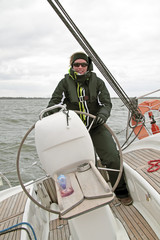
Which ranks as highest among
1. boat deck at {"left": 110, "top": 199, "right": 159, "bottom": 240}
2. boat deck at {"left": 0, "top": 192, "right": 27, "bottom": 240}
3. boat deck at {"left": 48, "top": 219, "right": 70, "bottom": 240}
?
boat deck at {"left": 0, "top": 192, "right": 27, "bottom": 240}

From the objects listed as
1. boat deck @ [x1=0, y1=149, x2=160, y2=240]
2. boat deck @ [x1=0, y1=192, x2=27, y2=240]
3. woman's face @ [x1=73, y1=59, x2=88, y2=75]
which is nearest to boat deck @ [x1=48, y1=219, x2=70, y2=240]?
boat deck @ [x1=0, y1=149, x2=160, y2=240]

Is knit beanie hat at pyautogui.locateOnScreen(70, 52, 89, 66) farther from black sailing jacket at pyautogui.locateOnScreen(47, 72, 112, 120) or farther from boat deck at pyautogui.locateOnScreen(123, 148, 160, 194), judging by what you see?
boat deck at pyautogui.locateOnScreen(123, 148, 160, 194)

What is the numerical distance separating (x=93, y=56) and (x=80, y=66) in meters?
0.36

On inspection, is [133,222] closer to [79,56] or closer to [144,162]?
[144,162]

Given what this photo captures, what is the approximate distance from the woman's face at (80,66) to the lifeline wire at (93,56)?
9.3 inches

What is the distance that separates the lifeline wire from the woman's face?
0.77 feet

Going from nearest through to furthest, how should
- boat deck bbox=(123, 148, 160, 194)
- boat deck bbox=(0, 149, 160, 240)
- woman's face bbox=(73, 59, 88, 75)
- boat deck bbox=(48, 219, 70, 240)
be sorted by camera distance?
boat deck bbox=(0, 149, 160, 240)
boat deck bbox=(123, 148, 160, 194)
boat deck bbox=(48, 219, 70, 240)
woman's face bbox=(73, 59, 88, 75)

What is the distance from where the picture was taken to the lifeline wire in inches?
81.4

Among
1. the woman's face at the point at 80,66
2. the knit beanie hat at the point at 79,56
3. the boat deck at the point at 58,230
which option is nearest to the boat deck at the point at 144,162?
the boat deck at the point at 58,230

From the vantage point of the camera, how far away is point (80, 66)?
206 cm

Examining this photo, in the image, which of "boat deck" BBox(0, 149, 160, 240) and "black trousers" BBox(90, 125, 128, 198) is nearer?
"boat deck" BBox(0, 149, 160, 240)

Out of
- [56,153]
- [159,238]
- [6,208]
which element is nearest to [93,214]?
[56,153]

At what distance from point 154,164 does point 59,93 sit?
3.77ft

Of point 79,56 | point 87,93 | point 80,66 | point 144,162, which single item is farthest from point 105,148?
point 79,56
